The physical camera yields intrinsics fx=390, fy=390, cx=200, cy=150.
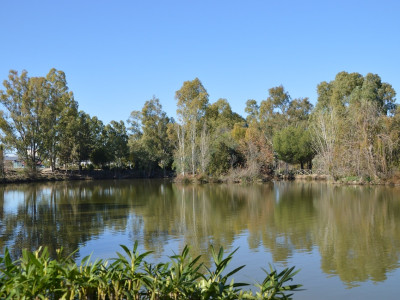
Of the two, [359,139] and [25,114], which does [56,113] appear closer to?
[25,114]

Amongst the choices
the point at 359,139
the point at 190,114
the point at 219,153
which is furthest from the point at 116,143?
the point at 359,139

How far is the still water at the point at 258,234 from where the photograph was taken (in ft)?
25.6

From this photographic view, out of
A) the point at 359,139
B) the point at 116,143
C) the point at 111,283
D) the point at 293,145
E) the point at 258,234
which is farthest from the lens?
the point at 116,143

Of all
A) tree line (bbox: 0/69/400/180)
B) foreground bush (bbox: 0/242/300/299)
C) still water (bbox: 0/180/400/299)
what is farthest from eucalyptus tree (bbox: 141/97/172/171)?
foreground bush (bbox: 0/242/300/299)

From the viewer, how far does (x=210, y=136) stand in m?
44.0

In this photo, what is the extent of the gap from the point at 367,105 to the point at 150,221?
2316 cm

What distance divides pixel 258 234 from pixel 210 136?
32.3 metres

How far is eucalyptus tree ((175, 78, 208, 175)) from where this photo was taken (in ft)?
141

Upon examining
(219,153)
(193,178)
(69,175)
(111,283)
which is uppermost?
(219,153)

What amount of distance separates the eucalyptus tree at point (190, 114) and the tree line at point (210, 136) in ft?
0.40

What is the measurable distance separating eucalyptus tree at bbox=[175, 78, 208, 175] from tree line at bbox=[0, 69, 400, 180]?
122 mm

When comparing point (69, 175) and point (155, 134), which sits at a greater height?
point (155, 134)

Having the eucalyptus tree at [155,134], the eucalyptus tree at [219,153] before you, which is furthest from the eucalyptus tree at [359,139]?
the eucalyptus tree at [155,134]

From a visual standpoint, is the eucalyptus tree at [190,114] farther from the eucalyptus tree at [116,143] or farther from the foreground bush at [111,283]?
the foreground bush at [111,283]
